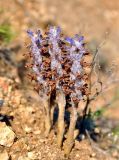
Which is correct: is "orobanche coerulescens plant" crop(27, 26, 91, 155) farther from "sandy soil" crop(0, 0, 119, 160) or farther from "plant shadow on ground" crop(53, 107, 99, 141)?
"plant shadow on ground" crop(53, 107, 99, 141)

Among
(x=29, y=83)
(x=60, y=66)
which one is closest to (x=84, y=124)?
(x=60, y=66)

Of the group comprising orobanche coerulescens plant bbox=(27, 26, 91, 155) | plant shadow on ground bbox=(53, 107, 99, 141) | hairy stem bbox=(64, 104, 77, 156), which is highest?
orobanche coerulescens plant bbox=(27, 26, 91, 155)

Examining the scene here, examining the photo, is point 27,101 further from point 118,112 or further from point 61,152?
point 118,112

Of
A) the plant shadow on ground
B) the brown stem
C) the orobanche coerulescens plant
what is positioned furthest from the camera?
the plant shadow on ground

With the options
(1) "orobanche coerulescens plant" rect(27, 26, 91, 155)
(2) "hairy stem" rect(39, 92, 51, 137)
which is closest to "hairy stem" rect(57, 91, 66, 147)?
(1) "orobanche coerulescens plant" rect(27, 26, 91, 155)

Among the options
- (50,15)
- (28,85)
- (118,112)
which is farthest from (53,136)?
(50,15)

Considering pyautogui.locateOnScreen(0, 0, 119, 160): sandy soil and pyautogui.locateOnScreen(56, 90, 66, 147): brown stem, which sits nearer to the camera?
pyautogui.locateOnScreen(56, 90, 66, 147): brown stem

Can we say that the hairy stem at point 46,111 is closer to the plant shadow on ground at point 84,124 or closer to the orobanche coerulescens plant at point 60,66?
the orobanche coerulescens plant at point 60,66

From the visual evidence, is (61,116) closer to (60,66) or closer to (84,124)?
(60,66)

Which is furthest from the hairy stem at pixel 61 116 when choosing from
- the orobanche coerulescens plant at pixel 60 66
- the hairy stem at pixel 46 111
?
the hairy stem at pixel 46 111

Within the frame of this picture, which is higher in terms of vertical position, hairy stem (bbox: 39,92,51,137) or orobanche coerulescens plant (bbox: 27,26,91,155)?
orobanche coerulescens plant (bbox: 27,26,91,155)
